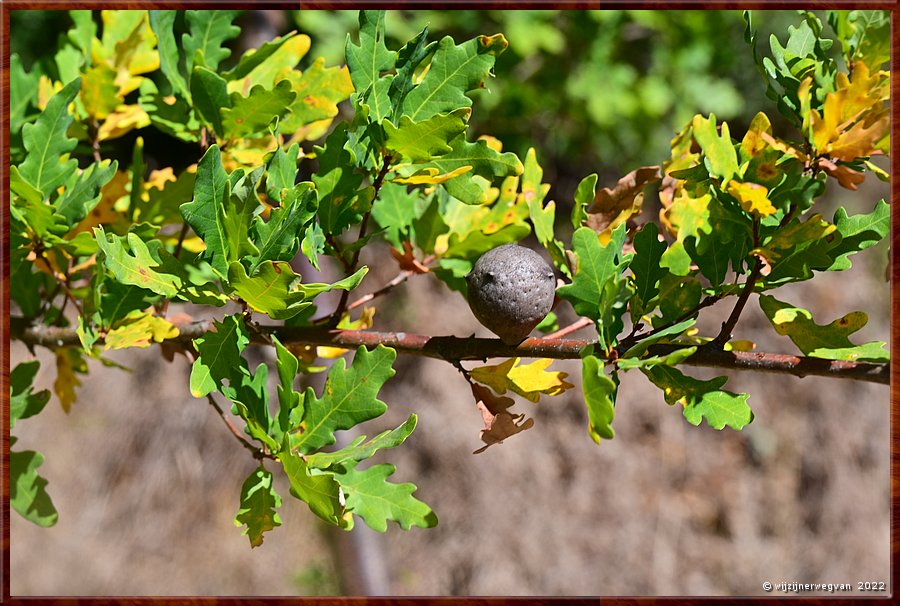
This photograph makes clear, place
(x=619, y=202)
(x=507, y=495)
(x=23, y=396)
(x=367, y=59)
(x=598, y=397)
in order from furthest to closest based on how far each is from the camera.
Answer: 1. (x=507, y=495)
2. (x=23, y=396)
3. (x=619, y=202)
4. (x=367, y=59)
5. (x=598, y=397)

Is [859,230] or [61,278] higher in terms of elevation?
[859,230]

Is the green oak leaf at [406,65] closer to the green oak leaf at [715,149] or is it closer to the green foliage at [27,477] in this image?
the green oak leaf at [715,149]

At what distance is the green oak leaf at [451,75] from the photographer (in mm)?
679

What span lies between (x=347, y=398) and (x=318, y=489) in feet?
0.29

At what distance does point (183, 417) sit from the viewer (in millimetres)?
2959

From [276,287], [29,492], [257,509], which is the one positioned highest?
[276,287]

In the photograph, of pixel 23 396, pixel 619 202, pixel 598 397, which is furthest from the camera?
pixel 23 396

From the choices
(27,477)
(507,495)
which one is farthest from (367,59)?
(507,495)

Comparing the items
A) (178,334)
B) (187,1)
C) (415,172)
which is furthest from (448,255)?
(187,1)

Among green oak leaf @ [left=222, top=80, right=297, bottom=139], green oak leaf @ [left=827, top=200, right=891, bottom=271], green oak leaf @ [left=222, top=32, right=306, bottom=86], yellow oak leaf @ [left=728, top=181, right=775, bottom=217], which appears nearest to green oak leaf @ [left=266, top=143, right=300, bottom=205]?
green oak leaf @ [left=222, top=80, right=297, bottom=139]

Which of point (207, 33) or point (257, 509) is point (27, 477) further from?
point (207, 33)

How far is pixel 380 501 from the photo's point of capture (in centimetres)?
71

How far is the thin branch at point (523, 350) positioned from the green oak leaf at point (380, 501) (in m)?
0.12

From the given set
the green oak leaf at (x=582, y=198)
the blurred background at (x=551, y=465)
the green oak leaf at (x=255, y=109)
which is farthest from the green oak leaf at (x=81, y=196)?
the blurred background at (x=551, y=465)
